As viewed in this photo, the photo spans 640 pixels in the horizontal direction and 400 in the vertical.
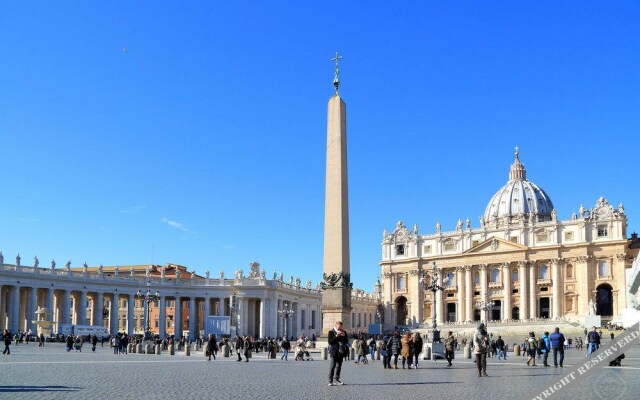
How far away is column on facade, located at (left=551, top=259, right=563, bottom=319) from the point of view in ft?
298

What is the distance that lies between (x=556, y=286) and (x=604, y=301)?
7.81 m

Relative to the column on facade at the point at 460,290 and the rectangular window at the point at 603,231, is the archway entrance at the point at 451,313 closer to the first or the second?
the column on facade at the point at 460,290

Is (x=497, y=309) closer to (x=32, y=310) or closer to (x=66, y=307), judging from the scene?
(x=66, y=307)

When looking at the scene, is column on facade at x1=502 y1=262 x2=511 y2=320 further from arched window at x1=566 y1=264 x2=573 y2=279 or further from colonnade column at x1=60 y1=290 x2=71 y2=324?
colonnade column at x1=60 y1=290 x2=71 y2=324

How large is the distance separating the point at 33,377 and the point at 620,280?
8312 cm

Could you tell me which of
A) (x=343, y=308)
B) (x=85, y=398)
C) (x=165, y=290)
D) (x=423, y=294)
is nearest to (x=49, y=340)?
(x=165, y=290)

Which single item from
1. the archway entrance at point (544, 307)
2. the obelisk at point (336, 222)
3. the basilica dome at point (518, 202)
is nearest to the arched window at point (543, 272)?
the archway entrance at point (544, 307)

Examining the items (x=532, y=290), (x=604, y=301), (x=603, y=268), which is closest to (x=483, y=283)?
(x=532, y=290)

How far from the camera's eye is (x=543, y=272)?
94562 millimetres

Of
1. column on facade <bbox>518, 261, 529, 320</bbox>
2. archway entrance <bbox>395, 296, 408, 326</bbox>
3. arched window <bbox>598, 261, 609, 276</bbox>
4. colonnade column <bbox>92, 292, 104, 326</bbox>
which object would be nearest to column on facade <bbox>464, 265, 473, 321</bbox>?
column on facade <bbox>518, 261, 529, 320</bbox>

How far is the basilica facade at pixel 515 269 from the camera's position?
8956cm

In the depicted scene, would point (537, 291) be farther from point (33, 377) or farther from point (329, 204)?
point (33, 377)

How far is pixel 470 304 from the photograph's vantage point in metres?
98.1

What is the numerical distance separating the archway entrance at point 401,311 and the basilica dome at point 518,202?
25.4 m
